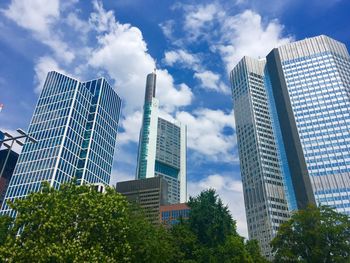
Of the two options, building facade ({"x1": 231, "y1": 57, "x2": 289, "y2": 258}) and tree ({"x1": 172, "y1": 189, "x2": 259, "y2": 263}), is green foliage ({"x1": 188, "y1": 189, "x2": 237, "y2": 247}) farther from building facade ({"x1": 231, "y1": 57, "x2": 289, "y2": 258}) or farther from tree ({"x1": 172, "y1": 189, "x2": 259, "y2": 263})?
building facade ({"x1": 231, "y1": 57, "x2": 289, "y2": 258})

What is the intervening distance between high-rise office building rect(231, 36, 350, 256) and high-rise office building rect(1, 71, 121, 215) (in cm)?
7620

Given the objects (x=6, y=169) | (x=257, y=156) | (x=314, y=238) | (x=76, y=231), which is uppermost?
(x=257, y=156)

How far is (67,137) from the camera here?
122000mm

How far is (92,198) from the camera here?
80.8 ft

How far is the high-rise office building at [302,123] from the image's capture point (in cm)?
12988

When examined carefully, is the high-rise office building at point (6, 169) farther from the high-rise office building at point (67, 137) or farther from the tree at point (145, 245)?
the tree at point (145, 245)

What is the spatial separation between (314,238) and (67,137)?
101890mm

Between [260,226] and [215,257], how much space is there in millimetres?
119508

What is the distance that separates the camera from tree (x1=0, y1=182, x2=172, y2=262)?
20.8 meters

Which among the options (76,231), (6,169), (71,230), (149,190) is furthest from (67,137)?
(71,230)

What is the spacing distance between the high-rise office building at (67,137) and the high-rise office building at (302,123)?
76.2m

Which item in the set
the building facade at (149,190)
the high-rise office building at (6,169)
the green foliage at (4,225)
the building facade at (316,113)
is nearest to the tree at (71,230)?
the green foliage at (4,225)

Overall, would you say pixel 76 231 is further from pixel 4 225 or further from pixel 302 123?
pixel 302 123

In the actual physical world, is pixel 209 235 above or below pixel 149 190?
below
